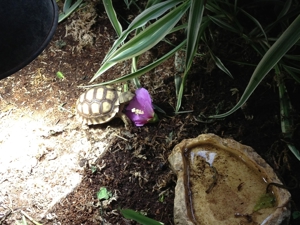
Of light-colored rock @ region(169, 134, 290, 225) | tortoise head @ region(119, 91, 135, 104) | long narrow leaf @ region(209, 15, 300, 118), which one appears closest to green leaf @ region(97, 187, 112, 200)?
light-colored rock @ region(169, 134, 290, 225)

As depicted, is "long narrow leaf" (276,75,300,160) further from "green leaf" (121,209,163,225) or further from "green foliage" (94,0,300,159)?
"green leaf" (121,209,163,225)

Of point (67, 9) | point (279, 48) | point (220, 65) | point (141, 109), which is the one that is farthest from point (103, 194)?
point (67, 9)

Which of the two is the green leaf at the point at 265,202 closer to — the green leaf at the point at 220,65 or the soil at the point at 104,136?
the soil at the point at 104,136

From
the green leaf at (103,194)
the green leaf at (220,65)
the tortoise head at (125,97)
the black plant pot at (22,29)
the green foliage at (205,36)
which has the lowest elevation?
the green leaf at (103,194)

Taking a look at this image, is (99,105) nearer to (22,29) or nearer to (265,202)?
(265,202)

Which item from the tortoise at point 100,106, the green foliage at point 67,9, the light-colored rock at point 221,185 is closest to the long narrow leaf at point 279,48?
the light-colored rock at point 221,185

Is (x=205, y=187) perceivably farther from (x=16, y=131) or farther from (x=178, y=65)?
(x=16, y=131)

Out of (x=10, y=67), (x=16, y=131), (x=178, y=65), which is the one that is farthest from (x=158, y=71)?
(x=10, y=67)

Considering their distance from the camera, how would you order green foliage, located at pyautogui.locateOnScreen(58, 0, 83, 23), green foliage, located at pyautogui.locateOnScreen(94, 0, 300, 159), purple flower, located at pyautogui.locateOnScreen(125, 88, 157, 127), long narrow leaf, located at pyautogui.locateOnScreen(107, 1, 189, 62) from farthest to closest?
green foliage, located at pyautogui.locateOnScreen(58, 0, 83, 23) < purple flower, located at pyautogui.locateOnScreen(125, 88, 157, 127) < long narrow leaf, located at pyautogui.locateOnScreen(107, 1, 189, 62) < green foliage, located at pyautogui.locateOnScreen(94, 0, 300, 159)
